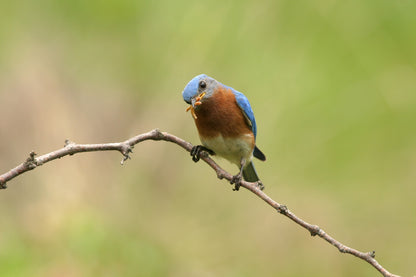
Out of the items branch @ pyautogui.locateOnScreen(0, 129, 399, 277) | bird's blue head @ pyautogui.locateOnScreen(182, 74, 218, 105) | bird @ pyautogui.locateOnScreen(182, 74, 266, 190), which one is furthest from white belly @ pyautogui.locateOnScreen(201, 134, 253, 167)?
branch @ pyautogui.locateOnScreen(0, 129, 399, 277)

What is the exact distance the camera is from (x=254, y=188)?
3150 millimetres

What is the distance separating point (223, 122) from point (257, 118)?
2303 mm

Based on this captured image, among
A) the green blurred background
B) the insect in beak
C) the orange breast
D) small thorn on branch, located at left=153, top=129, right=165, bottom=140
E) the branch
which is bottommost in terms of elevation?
the branch

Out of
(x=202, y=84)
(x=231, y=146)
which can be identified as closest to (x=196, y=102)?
(x=202, y=84)

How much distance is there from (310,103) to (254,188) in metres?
4.34

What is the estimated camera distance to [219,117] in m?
4.53

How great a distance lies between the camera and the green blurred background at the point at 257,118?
671cm

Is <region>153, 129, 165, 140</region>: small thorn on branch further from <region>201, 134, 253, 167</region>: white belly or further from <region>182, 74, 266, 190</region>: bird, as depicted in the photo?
<region>201, 134, 253, 167</region>: white belly

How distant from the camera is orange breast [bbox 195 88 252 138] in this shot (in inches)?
177

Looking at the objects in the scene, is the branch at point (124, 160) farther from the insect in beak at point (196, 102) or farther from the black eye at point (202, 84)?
the black eye at point (202, 84)

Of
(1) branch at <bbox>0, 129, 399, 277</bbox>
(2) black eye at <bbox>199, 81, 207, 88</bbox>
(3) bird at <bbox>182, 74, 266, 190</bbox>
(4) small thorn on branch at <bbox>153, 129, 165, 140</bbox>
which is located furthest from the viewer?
(3) bird at <bbox>182, 74, 266, 190</bbox>

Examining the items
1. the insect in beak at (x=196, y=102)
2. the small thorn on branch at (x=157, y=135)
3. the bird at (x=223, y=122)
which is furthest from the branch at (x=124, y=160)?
the bird at (x=223, y=122)

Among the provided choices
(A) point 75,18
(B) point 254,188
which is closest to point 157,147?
(A) point 75,18

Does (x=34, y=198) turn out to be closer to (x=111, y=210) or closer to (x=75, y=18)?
(x=111, y=210)
